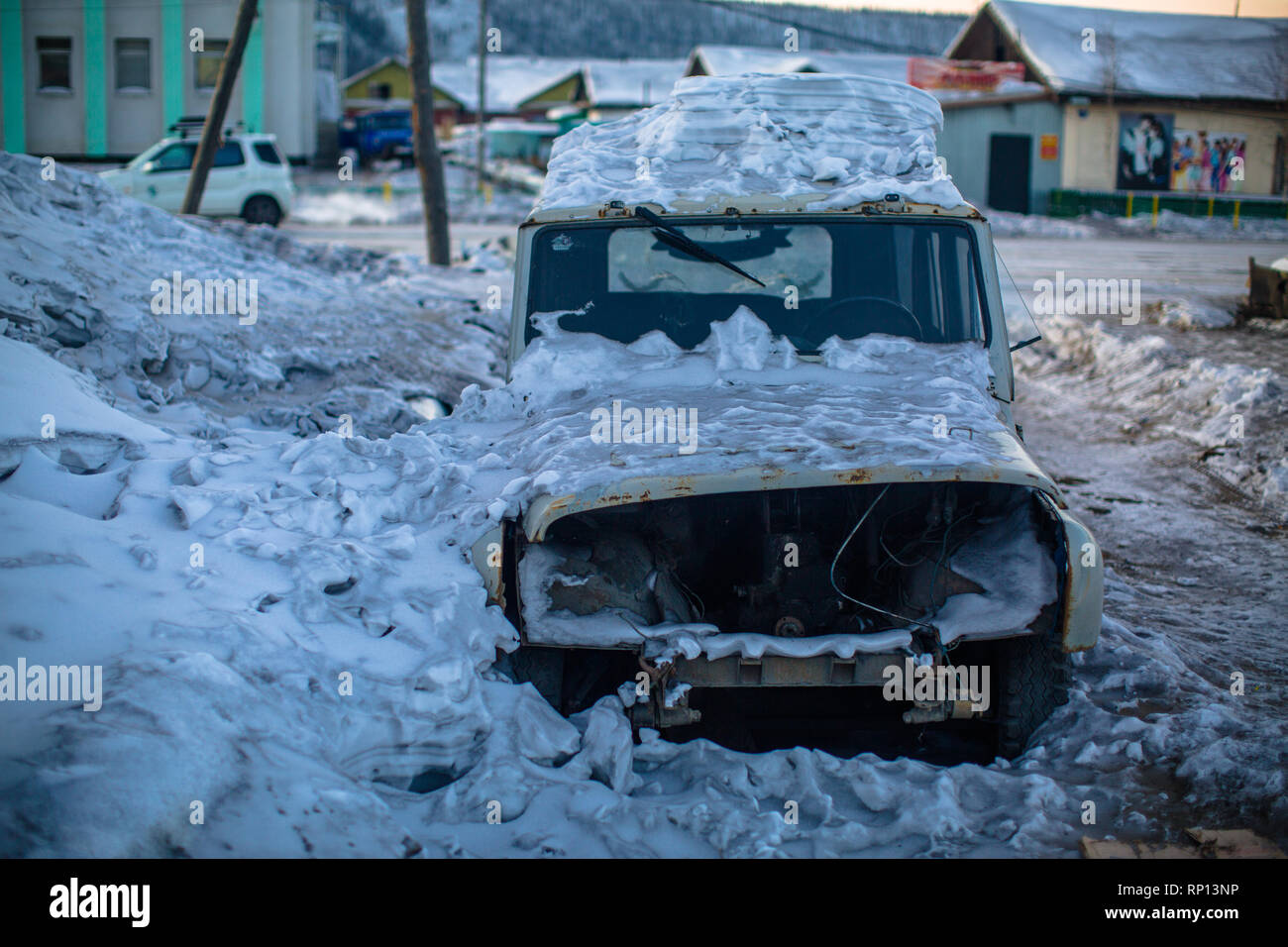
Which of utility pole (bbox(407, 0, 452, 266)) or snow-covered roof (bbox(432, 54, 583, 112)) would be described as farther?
snow-covered roof (bbox(432, 54, 583, 112))

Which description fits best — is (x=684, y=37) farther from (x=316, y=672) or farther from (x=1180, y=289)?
(x=316, y=672)

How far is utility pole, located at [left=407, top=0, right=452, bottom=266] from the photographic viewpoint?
13219mm

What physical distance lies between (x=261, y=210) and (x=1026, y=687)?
62.1 feet

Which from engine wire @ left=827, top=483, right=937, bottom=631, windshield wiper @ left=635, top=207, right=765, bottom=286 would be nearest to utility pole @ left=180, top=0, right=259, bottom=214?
windshield wiper @ left=635, top=207, right=765, bottom=286

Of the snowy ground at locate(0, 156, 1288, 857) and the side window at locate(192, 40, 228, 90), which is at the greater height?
the side window at locate(192, 40, 228, 90)

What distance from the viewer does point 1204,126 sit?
30.7m

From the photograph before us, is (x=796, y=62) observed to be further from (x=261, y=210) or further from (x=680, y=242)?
(x=680, y=242)

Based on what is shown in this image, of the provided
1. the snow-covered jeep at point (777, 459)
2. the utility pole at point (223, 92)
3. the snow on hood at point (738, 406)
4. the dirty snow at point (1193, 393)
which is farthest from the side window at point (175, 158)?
the snow on hood at point (738, 406)

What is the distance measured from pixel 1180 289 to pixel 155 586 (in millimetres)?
15440

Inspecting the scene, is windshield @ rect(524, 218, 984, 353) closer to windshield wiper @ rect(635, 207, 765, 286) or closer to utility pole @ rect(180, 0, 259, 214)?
windshield wiper @ rect(635, 207, 765, 286)

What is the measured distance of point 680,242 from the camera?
426 centimetres

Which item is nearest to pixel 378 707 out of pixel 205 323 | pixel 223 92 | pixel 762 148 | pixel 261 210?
pixel 762 148

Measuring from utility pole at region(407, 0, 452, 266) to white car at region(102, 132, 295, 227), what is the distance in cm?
600

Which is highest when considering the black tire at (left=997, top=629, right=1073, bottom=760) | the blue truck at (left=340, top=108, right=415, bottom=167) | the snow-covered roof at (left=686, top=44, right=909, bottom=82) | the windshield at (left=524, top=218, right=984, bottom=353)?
the snow-covered roof at (left=686, top=44, right=909, bottom=82)
